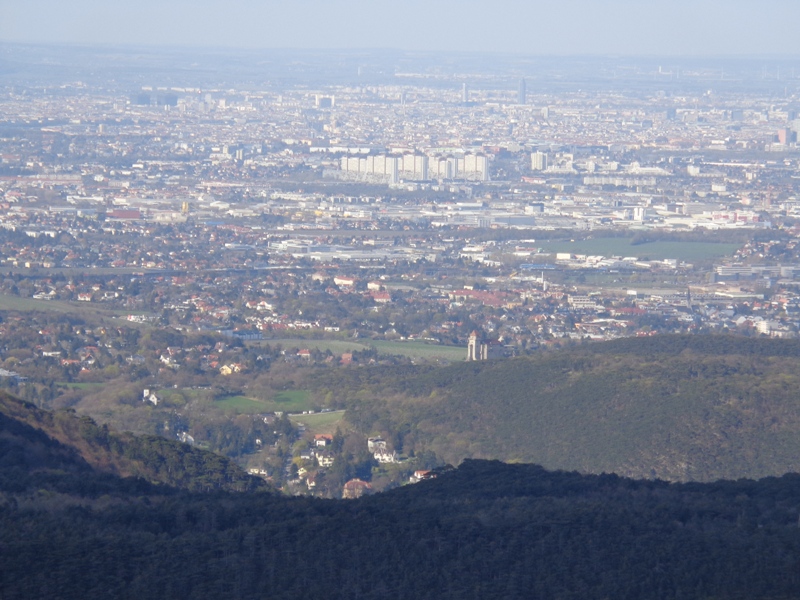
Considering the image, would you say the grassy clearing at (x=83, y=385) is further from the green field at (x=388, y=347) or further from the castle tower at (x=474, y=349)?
the castle tower at (x=474, y=349)

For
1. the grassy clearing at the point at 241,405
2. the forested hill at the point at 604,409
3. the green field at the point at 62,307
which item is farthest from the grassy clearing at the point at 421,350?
the grassy clearing at the point at 241,405

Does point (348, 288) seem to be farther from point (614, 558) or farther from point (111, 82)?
point (111, 82)

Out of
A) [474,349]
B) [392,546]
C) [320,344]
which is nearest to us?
[392,546]

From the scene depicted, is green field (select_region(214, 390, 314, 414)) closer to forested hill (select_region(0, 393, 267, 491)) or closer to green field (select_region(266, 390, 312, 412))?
green field (select_region(266, 390, 312, 412))

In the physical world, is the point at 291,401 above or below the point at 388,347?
above

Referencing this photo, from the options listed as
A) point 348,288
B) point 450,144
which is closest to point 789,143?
point 450,144

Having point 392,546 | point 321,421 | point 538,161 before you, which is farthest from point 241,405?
point 538,161

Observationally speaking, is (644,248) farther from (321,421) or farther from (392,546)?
(392,546)
